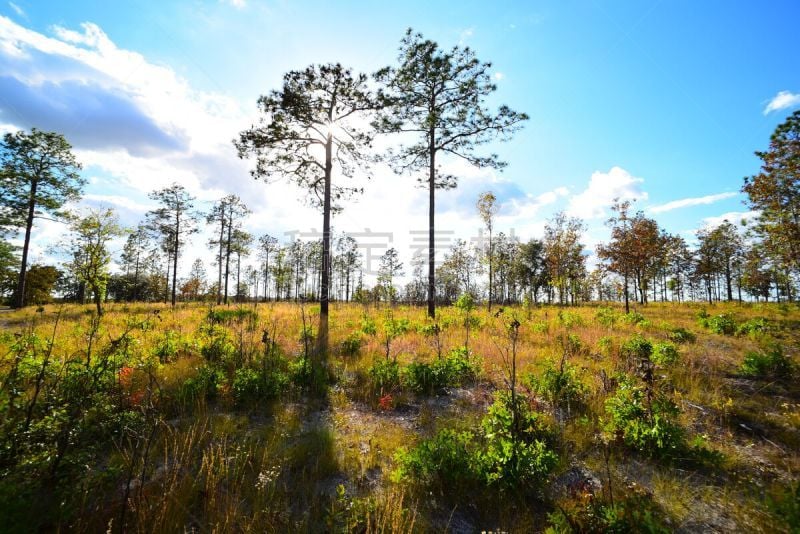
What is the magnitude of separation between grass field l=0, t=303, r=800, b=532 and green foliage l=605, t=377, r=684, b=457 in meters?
0.02

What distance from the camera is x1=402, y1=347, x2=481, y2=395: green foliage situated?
601cm

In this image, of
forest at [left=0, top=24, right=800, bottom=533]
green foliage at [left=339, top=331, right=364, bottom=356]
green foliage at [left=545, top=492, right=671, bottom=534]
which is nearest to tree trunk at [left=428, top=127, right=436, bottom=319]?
forest at [left=0, top=24, right=800, bottom=533]

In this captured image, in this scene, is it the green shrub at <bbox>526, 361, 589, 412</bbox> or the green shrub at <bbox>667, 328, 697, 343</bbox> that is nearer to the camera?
the green shrub at <bbox>526, 361, 589, 412</bbox>

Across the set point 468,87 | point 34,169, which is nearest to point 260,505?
point 468,87

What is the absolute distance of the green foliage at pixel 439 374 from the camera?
19.7ft

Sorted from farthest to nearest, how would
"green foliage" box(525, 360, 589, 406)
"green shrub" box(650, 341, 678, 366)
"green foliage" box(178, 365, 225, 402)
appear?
"green shrub" box(650, 341, 678, 366) < "green foliage" box(525, 360, 589, 406) < "green foliage" box(178, 365, 225, 402)

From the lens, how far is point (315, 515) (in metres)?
2.96

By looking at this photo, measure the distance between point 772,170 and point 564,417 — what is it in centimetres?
2119

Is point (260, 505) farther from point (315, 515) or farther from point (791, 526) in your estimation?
point (791, 526)

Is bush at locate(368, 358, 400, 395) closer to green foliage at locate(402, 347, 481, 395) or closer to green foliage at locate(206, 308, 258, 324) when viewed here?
green foliage at locate(402, 347, 481, 395)

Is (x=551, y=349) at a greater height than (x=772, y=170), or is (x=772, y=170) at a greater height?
(x=772, y=170)

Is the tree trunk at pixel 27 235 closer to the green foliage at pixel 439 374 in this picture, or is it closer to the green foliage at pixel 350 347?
the green foliage at pixel 350 347

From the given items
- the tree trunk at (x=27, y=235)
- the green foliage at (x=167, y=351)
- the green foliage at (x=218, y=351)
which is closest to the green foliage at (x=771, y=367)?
the green foliage at (x=218, y=351)

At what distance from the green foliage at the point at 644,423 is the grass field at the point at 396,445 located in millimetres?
22
